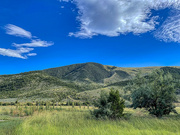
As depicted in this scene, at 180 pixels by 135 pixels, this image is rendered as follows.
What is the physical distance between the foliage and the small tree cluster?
129 inches

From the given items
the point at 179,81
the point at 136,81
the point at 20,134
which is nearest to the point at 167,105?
the point at 179,81

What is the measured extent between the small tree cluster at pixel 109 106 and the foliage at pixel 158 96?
3.26 meters

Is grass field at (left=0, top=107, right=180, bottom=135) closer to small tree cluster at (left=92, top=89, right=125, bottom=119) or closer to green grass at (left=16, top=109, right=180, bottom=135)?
green grass at (left=16, top=109, right=180, bottom=135)

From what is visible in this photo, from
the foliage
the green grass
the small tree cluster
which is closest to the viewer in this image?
the green grass

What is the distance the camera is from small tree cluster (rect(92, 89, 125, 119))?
47.0ft

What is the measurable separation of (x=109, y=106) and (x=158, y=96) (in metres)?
6.37

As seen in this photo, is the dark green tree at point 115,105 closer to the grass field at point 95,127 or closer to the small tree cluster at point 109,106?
the small tree cluster at point 109,106

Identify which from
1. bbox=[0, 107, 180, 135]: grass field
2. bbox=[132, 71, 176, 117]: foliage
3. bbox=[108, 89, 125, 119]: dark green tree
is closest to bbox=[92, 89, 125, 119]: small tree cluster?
bbox=[108, 89, 125, 119]: dark green tree

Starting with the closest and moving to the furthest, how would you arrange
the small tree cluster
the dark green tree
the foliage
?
the small tree cluster < the dark green tree < the foliage

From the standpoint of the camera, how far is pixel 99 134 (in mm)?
3467

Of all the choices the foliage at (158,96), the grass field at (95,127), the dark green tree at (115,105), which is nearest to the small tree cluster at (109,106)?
the dark green tree at (115,105)

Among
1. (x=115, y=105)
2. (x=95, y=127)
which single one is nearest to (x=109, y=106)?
(x=115, y=105)

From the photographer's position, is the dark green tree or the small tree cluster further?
the dark green tree

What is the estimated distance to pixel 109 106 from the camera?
14547 mm
